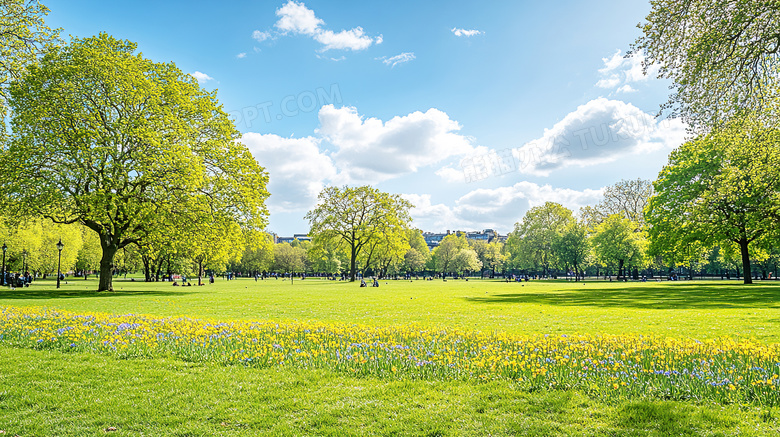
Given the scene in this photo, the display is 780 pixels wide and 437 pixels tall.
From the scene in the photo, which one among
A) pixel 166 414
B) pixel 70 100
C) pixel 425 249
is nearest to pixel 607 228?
pixel 425 249

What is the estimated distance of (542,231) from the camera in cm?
8456

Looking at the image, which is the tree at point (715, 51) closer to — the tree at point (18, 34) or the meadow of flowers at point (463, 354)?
the meadow of flowers at point (463, 354)

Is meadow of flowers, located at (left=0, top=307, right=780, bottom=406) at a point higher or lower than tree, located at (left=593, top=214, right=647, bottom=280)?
lower

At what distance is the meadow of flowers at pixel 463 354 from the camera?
6.47 meters

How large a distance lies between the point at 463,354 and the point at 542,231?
81080mm

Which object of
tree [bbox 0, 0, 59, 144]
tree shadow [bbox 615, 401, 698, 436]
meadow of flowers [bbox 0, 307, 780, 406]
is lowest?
tree shadow [bbox 615, 401, 698, 436]

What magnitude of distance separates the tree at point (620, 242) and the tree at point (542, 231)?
1135cm

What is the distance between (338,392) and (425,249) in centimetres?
11468

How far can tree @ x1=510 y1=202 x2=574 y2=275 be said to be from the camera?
274 feet

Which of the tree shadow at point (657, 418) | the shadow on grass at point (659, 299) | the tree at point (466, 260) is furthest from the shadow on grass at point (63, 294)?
the tree at point (466, 260)

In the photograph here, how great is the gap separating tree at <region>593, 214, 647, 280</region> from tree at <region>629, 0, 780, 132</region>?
186 ft

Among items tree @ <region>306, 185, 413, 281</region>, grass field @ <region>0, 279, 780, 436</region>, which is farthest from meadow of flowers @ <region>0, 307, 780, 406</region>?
tree @ <region>306, 185, 413, 281</region>

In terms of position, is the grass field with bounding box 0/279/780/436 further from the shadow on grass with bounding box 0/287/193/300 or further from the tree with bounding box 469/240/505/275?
the tree with bounding box 469/240/505/275

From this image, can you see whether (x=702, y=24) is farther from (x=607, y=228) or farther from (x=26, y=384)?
(x=607, y=228)
